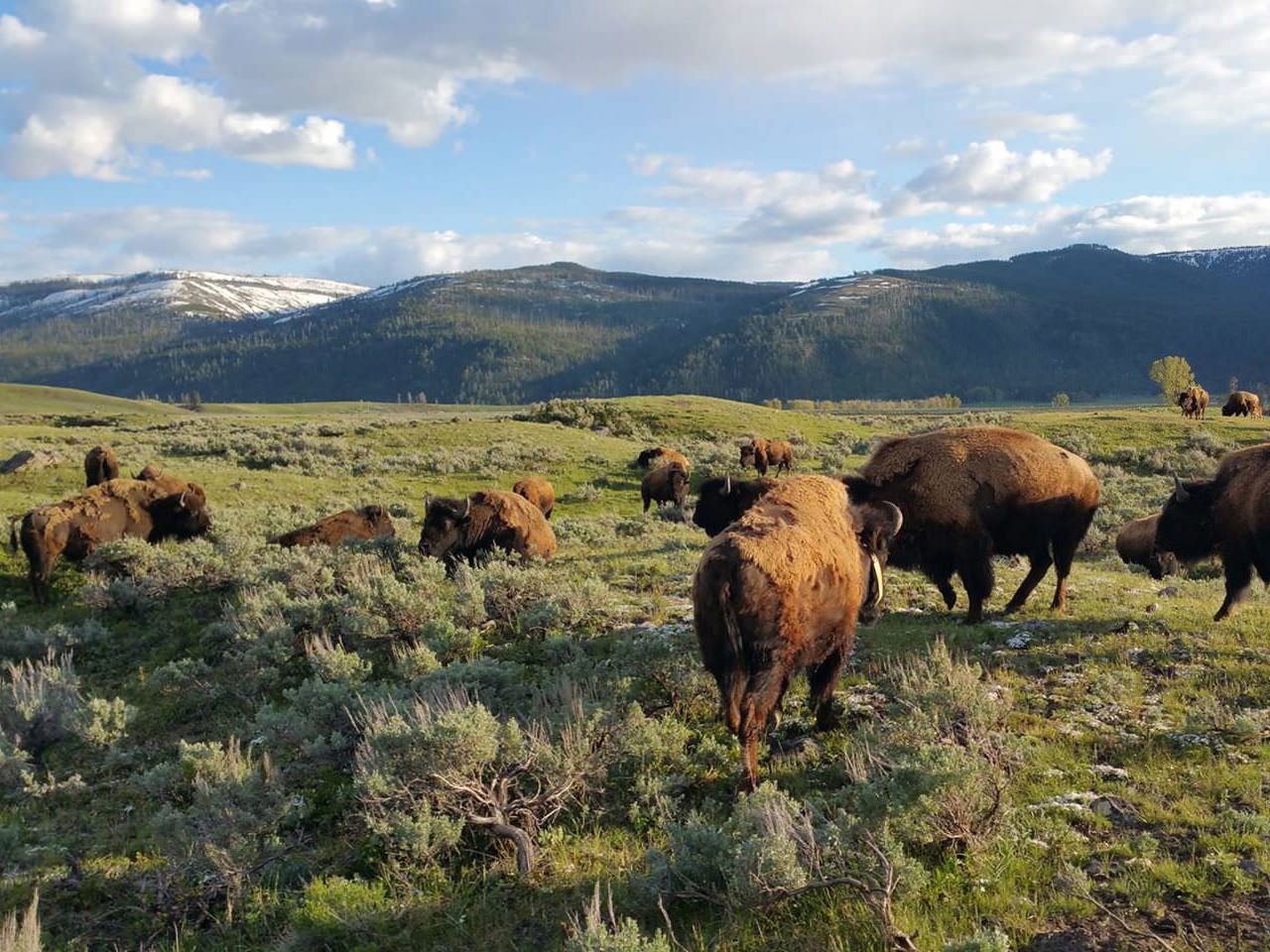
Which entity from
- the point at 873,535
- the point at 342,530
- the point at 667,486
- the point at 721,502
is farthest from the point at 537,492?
the point at 873,535

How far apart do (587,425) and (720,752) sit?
37710mm

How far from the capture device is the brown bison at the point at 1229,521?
8828 millimetres

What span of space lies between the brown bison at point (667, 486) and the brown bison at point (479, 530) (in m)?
9.57

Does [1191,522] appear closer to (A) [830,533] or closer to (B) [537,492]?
(A) [830,533]

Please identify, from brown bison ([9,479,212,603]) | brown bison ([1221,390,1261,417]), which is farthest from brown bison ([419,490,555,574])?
brown bison ([1221,390,1261,417])

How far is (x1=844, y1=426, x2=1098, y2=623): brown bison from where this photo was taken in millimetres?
8867

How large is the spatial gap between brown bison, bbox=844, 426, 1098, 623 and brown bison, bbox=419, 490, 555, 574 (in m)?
6.33

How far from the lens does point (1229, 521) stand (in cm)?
940

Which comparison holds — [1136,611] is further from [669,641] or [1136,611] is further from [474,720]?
[474,720]

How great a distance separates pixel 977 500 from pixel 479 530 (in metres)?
8.03

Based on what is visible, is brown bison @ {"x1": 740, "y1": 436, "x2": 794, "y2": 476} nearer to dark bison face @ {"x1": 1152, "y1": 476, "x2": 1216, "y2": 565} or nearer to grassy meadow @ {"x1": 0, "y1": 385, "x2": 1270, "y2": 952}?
grassy meadow @ {"x1": 0, "y1": 385, "x2": 1270, "y2": 952}

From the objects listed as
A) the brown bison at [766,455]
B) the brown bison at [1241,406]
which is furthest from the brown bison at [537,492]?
the brown bison at [1241,406]

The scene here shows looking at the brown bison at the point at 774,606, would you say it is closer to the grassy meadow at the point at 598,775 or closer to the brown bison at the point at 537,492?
the grassy meadow at the point at 598,775

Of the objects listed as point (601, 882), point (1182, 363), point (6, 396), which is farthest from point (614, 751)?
point (6, 396)
